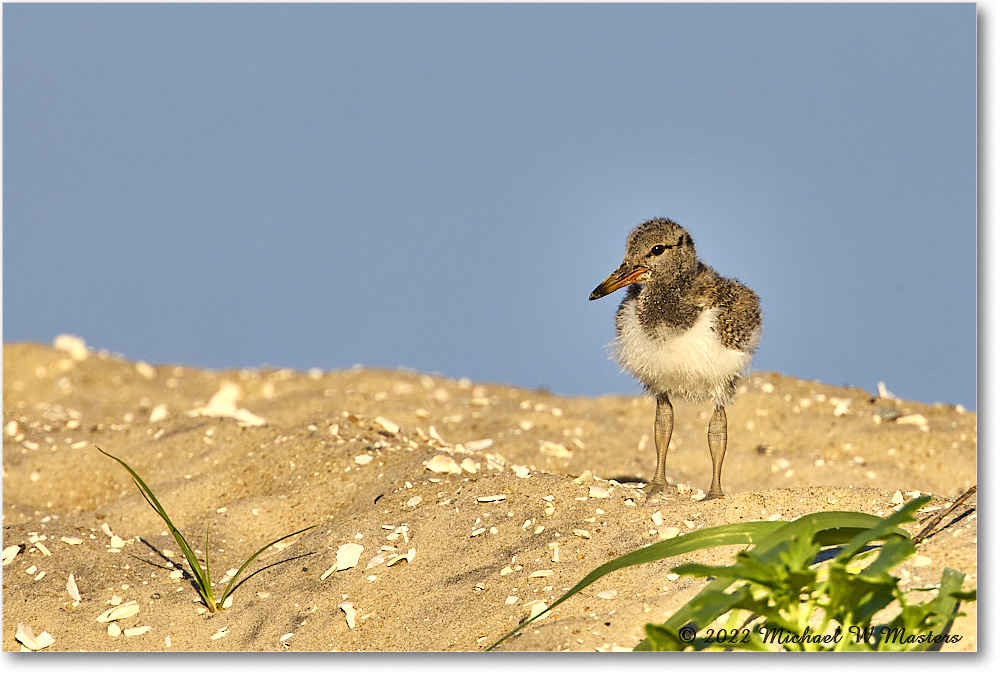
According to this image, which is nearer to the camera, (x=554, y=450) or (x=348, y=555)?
(x=348, y=555)

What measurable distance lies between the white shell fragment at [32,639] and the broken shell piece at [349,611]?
4.20 ft

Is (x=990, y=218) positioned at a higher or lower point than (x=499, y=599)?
higher

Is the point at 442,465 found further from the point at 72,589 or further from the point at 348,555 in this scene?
the point at 72,589

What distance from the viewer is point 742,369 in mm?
4965

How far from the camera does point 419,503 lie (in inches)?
208

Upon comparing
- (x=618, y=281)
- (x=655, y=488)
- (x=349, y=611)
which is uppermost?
(x=618, y=281)

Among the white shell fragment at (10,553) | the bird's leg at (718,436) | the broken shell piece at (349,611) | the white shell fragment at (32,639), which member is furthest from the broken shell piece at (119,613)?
the bird's leg at (718,436)

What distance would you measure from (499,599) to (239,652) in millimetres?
1039

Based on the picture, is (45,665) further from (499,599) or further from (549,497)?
(549,497)

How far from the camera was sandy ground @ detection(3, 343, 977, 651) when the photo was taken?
429 cm

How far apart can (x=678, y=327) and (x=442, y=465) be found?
1.60m

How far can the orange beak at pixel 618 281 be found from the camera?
4953 millimetres

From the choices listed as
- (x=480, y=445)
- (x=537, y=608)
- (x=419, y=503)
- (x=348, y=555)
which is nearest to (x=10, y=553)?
(x=348, y=555)

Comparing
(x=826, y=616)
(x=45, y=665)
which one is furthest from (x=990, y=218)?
(x=45, y=665)
